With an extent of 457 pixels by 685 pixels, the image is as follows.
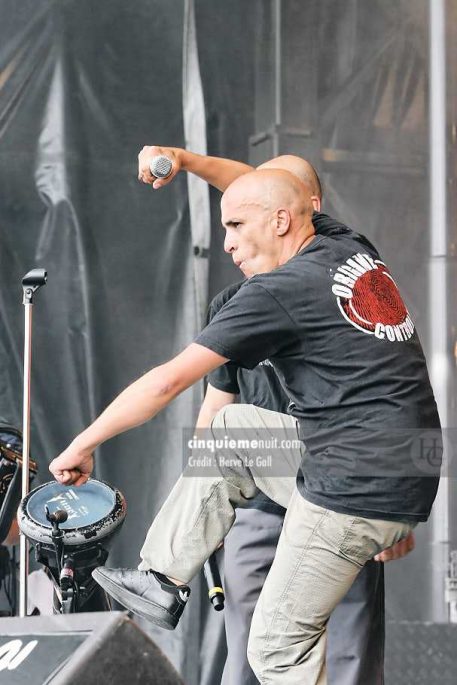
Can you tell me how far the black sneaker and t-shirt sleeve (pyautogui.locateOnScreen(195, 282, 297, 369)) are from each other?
69cm

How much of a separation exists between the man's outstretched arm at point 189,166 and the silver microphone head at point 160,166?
12 millimetres

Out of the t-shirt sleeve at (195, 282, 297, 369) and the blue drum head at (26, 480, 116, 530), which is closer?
the t-shirt sleeve at (195, 282, 297, 369)

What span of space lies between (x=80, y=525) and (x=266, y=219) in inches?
43.5

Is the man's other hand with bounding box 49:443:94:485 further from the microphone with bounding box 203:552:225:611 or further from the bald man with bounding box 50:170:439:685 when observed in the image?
the microphone with bounding box 203:552:225:611

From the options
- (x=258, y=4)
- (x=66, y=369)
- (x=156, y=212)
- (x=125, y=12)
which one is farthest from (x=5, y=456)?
(x=258, y=4)

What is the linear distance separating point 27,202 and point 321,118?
48.4 inches

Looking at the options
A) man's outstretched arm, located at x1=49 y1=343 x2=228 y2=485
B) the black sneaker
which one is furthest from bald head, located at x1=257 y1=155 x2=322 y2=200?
the black sneaker

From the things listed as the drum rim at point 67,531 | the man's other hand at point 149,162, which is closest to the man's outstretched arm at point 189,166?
the man's other hand at point 149,162

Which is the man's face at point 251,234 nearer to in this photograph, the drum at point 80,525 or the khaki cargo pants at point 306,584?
the khaki cargo pants at point 306,584

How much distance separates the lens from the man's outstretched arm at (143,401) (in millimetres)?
2361

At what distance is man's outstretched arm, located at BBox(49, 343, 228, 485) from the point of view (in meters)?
2.36

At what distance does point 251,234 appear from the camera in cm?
260

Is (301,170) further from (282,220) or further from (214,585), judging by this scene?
(214,585)

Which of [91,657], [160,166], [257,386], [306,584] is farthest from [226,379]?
[91,657]
